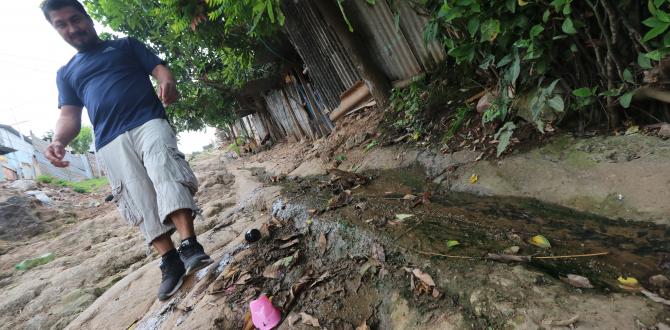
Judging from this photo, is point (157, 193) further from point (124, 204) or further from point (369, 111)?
point (369, 111)

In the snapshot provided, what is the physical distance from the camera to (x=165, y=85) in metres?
2.32

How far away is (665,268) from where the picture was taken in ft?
3.77

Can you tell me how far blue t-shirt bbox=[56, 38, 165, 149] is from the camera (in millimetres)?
2309

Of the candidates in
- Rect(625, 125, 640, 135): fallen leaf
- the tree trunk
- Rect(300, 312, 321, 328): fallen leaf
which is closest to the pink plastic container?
Rect(300, 312, 321, 328): fallen leaf

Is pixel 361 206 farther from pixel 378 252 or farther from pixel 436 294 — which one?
pixel 436 294

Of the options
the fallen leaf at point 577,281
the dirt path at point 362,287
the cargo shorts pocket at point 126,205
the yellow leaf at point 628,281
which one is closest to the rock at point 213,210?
the dirt path at point 362,287

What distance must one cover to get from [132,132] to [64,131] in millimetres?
649

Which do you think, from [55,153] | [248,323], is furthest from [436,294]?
[55,153]

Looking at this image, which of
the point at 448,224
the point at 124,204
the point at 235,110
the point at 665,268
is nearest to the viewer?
the point at 665,268

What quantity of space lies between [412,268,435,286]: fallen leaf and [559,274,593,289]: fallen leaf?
0.45 meters

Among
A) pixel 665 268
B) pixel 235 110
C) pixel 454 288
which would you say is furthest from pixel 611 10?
pixel 235 110

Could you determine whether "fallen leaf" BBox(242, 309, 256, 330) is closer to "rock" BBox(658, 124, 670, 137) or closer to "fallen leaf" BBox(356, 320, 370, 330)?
"fallen leaf" BBox(356, 320, 370, 330)

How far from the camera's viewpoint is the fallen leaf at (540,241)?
1.41 metres

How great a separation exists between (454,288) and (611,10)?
62.0 inches
